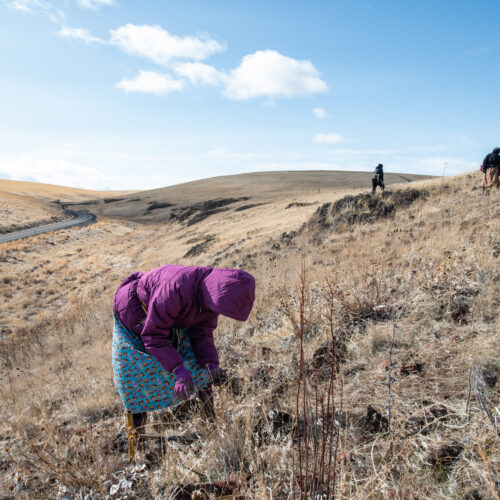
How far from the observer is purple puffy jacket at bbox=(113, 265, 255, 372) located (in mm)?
2264

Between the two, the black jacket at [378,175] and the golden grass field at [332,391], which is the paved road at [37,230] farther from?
the black jacket at [378,175]

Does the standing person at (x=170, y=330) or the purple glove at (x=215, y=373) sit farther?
the purple glove at (x=215, y=373)

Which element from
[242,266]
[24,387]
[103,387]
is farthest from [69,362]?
[242,266]

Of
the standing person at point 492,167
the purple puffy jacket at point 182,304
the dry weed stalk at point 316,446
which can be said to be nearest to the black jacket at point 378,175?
the standing person at point 492,167

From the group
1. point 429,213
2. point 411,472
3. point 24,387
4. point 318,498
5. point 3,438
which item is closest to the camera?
point 318,498

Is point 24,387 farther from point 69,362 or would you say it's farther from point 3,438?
point 3,438

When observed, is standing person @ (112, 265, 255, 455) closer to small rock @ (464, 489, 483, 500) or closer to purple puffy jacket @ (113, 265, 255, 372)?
purple puffy jacket @ (113, 265, 255, 372)

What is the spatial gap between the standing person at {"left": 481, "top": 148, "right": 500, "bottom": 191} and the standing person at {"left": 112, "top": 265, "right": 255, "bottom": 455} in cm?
973

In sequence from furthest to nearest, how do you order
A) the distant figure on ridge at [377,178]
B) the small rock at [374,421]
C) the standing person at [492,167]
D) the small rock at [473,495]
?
1. the distant figure on ridge at [377,178]
2. the standing person at [492,167]
3. the small rock at [374,421]
4. the small rock at [473,495]

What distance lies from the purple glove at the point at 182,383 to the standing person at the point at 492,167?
10.0 meters

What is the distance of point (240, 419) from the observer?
2.43 metres

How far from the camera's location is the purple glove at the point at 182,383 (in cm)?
238

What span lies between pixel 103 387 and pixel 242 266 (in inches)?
246

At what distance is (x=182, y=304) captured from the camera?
7.92 ft
